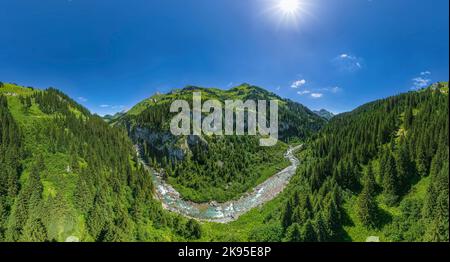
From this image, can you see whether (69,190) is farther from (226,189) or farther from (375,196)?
(375,196)

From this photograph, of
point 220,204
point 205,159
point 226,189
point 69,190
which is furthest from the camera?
point 205,159

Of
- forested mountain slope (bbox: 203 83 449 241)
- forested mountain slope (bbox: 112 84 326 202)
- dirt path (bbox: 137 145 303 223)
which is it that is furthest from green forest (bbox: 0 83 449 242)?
dirt path (bbox: 137 145 303 223)

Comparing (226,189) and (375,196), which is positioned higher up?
(375,196)

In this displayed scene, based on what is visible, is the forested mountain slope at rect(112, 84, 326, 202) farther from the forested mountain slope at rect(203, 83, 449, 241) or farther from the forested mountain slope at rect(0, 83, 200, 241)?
the forested mountain slope at rect(203, 83, 449, 241)

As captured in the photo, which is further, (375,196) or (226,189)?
(226,189)

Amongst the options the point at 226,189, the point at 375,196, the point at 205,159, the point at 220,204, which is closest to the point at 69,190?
the point at 220,204

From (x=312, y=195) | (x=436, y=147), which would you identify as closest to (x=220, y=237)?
(x=312, y=195)

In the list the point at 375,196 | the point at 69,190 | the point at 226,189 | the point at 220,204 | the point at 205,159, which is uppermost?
the point at 205,159
